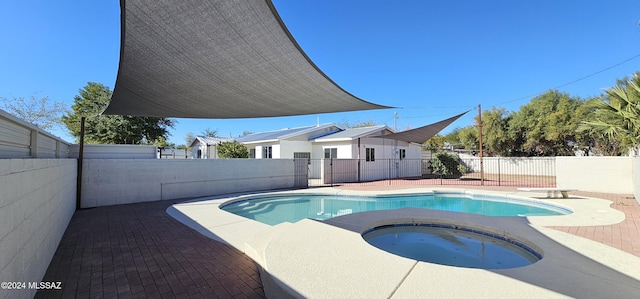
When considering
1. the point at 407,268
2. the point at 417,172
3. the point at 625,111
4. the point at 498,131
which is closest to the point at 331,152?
the point at 417,172

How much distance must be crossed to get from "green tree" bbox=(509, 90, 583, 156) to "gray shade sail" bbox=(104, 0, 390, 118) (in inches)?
626

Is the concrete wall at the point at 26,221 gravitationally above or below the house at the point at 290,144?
below

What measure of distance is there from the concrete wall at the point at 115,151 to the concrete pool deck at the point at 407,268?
5.78m

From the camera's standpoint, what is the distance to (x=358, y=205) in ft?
27.4

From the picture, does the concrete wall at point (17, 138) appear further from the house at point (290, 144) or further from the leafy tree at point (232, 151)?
the house at point (290, 144)

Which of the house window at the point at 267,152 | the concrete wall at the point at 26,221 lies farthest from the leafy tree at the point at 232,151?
the concrete wall at the point at 26,221

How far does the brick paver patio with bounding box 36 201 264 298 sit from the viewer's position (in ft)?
8.32

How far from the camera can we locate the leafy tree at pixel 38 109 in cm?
1702

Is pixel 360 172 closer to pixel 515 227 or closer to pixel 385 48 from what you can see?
pixel 385 48

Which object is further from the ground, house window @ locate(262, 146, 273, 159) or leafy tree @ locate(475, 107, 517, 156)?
leafy tree @ locate(475, 107, 517, 156)

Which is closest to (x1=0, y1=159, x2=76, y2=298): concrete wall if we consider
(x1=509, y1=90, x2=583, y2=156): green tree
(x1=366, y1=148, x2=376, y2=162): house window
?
(x1=366, y1=148, x2=376, y2=162): house window

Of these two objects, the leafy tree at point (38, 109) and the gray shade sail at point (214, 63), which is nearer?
the gray shade sail at point (214, 63)

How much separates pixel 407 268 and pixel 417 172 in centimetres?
1580

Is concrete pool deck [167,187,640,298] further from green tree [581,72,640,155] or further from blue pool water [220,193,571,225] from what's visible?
blue pool water [220,193,571,225]
